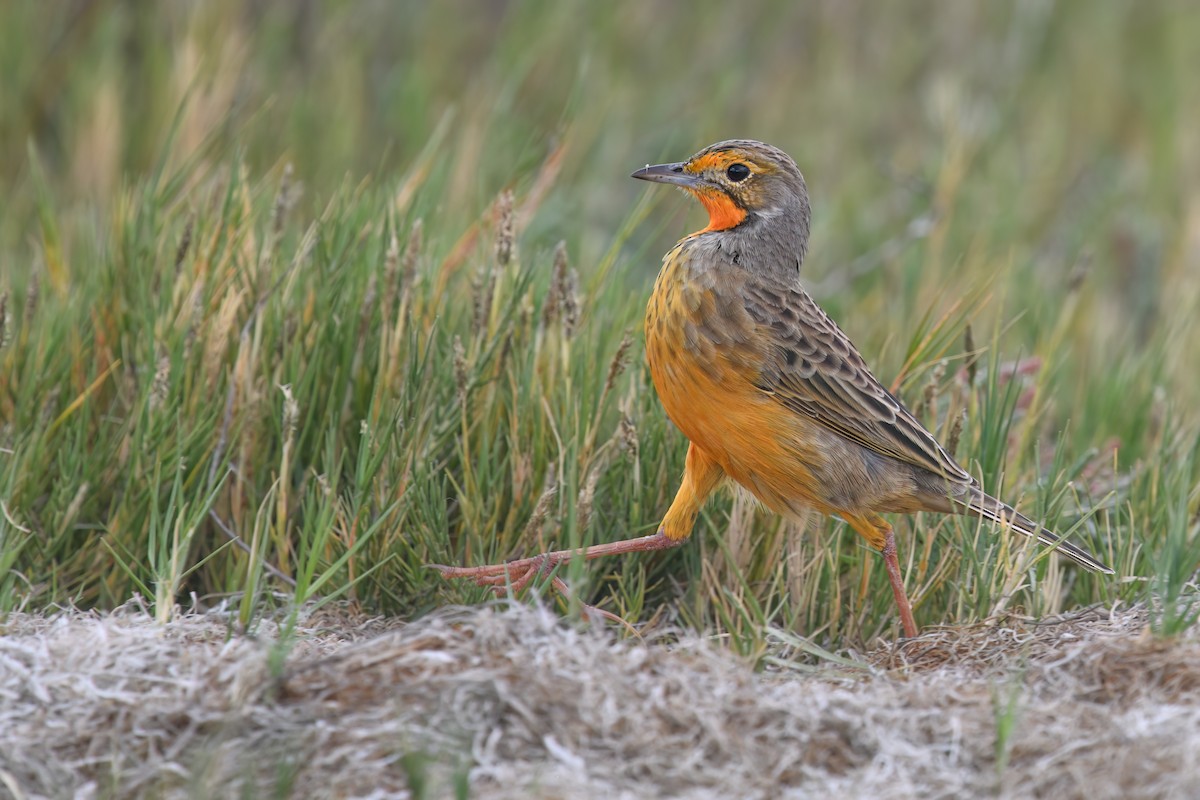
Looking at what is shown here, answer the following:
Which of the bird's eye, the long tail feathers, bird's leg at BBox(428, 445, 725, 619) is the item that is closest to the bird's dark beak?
the bird's eye

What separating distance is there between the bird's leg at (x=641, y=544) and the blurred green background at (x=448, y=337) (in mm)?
86

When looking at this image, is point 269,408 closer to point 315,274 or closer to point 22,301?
point 315,274

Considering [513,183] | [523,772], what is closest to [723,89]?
[513,183]

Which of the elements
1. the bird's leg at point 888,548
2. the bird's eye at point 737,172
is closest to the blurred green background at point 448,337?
the bird's leg at point 888,548

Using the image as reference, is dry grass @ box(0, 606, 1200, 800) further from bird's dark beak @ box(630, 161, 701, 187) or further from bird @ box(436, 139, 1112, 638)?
bird's dark beak @ box(630, 161, 701, 187)

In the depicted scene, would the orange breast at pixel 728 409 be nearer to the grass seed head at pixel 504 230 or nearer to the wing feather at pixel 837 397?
the wing feather at pixel 837 397

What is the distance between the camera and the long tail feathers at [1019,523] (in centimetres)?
424

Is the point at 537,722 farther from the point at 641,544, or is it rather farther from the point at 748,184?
the point at 748,184

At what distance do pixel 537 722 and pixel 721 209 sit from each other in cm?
221

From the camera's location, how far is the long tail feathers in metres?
4.24

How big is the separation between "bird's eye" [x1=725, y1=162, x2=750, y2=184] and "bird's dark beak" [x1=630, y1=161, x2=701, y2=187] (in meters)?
0.10

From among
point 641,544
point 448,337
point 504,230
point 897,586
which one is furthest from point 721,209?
point 897,586

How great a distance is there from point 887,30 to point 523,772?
8.25m

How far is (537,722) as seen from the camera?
10.5ft
